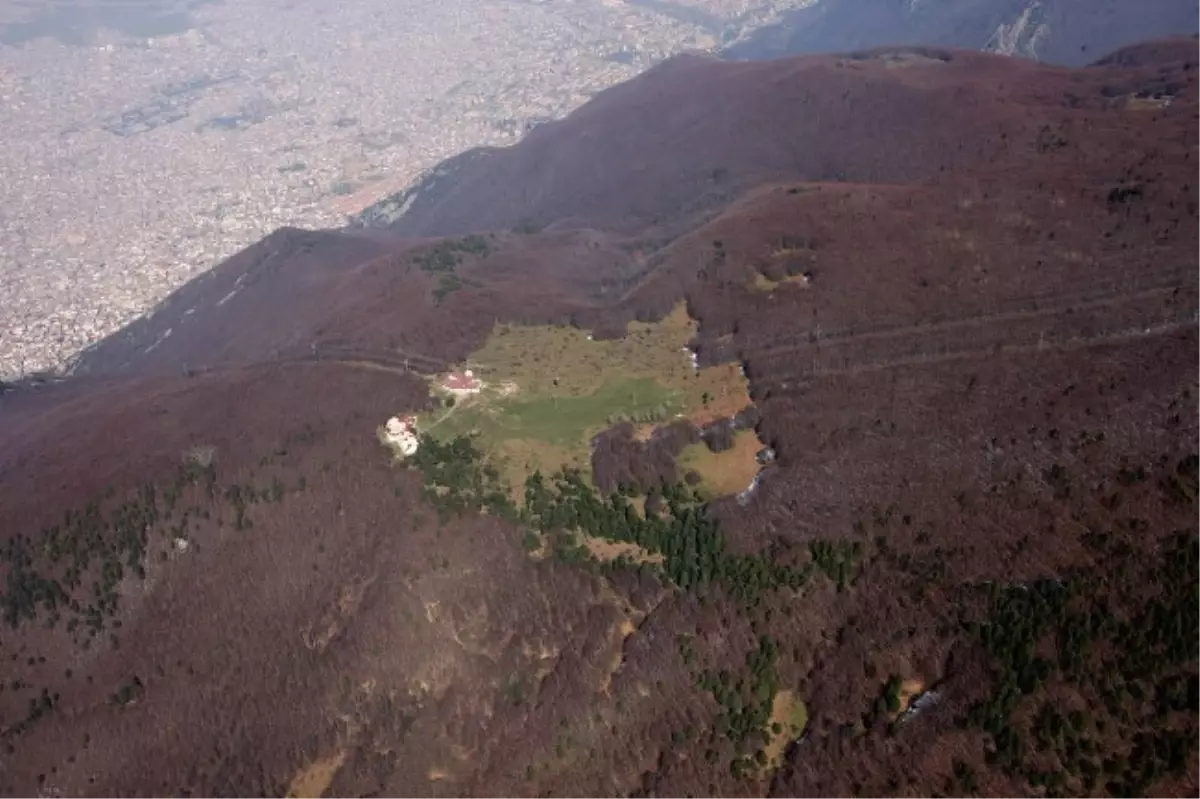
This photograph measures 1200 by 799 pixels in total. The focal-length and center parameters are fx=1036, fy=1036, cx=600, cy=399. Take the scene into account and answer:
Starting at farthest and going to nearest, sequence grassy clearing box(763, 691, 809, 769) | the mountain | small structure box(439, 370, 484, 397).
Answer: small structure box(439, 370, 484, 397), grassy clearing box(763, 691, 809, 769), the mountain

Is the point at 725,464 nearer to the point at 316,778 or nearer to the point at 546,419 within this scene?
the point at 546,419

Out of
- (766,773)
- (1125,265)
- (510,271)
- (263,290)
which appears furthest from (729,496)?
(263,290)

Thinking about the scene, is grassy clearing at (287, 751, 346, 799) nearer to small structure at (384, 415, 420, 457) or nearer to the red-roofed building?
small structure at (384, 415, 420, 457)

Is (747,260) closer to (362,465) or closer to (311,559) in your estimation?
(362,465)

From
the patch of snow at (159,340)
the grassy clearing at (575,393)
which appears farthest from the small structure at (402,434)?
the patch of snow at (159,340)

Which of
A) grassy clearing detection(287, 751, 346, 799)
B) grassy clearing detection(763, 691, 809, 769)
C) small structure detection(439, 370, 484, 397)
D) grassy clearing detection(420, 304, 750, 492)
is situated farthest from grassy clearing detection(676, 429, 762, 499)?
grassy clearing detection(287, 751, 346, 799)
